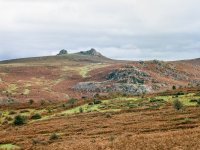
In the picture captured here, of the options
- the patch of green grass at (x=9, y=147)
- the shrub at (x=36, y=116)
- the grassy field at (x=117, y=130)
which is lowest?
the shrub at (x=36, y=116)

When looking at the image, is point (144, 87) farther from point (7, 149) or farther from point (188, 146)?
point (188, 146)

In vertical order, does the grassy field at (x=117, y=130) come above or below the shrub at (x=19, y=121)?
above

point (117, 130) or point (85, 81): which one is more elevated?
point (117, 130)

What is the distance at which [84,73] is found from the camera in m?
149

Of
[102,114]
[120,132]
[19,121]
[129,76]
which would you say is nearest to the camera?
[120,132]

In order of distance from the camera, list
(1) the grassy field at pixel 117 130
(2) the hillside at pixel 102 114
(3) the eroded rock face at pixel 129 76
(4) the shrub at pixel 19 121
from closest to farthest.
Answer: (1) the grassy field at pixel 117 130
(2) the hillside at pixel 102 114
(4) the shrub at pixel 19 121
(3) the eroded rock face at pixel 129 76

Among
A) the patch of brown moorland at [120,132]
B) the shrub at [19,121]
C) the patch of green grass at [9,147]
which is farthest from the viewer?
the shrub at [19,121]

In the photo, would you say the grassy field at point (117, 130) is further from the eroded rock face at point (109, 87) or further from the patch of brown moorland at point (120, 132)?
the eroded rock face at point (109, 87)

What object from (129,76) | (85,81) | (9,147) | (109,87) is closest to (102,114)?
(9,147)

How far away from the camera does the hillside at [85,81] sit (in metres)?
110

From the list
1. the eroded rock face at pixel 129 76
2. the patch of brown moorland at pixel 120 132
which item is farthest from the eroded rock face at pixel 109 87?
the patch of brown moorland at pixel 120 132

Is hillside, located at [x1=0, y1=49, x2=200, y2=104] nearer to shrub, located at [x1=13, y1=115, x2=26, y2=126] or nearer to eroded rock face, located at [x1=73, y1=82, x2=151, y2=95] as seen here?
eroded rock face, located at [x1=73, y1=82, x2=151, y2=95]

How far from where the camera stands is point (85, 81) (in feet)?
429

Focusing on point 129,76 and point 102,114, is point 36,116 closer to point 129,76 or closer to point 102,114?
point 102,114
